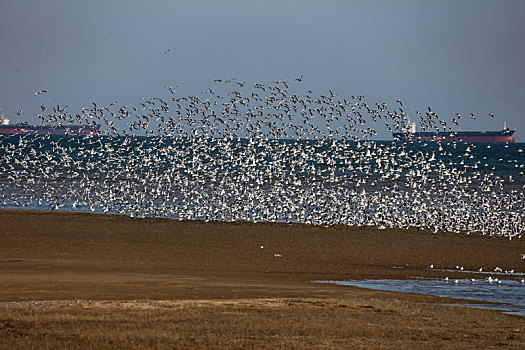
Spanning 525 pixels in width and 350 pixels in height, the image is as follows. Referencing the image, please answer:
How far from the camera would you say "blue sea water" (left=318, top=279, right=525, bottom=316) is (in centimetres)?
2028

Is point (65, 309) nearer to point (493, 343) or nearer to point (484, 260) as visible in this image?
point (493, 343)

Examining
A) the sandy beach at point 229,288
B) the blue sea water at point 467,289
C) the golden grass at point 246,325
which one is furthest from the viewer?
the blue sea water at point 467,289

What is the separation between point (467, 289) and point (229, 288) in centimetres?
628

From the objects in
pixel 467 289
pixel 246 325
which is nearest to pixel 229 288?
pixel 246 325

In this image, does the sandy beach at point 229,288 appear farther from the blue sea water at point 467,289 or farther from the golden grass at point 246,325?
the blue sea water at point 467,289

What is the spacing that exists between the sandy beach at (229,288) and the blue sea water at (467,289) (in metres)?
0.90

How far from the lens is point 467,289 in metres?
22.3

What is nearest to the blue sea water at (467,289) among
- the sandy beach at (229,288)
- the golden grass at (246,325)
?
the sandy beach at (229,288)

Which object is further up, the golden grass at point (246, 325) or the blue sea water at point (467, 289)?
the blue sea water at point (467, 289)

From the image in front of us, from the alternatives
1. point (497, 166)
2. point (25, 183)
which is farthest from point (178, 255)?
point (497, 166)

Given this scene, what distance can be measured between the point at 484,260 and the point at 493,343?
14.8 metres

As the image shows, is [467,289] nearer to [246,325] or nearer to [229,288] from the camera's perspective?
[229,288]

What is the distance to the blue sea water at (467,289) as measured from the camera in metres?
20.3

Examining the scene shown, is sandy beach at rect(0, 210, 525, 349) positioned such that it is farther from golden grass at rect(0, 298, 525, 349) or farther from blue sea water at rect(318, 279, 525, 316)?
blue sea water at rect(318, 279, 525, 316)
